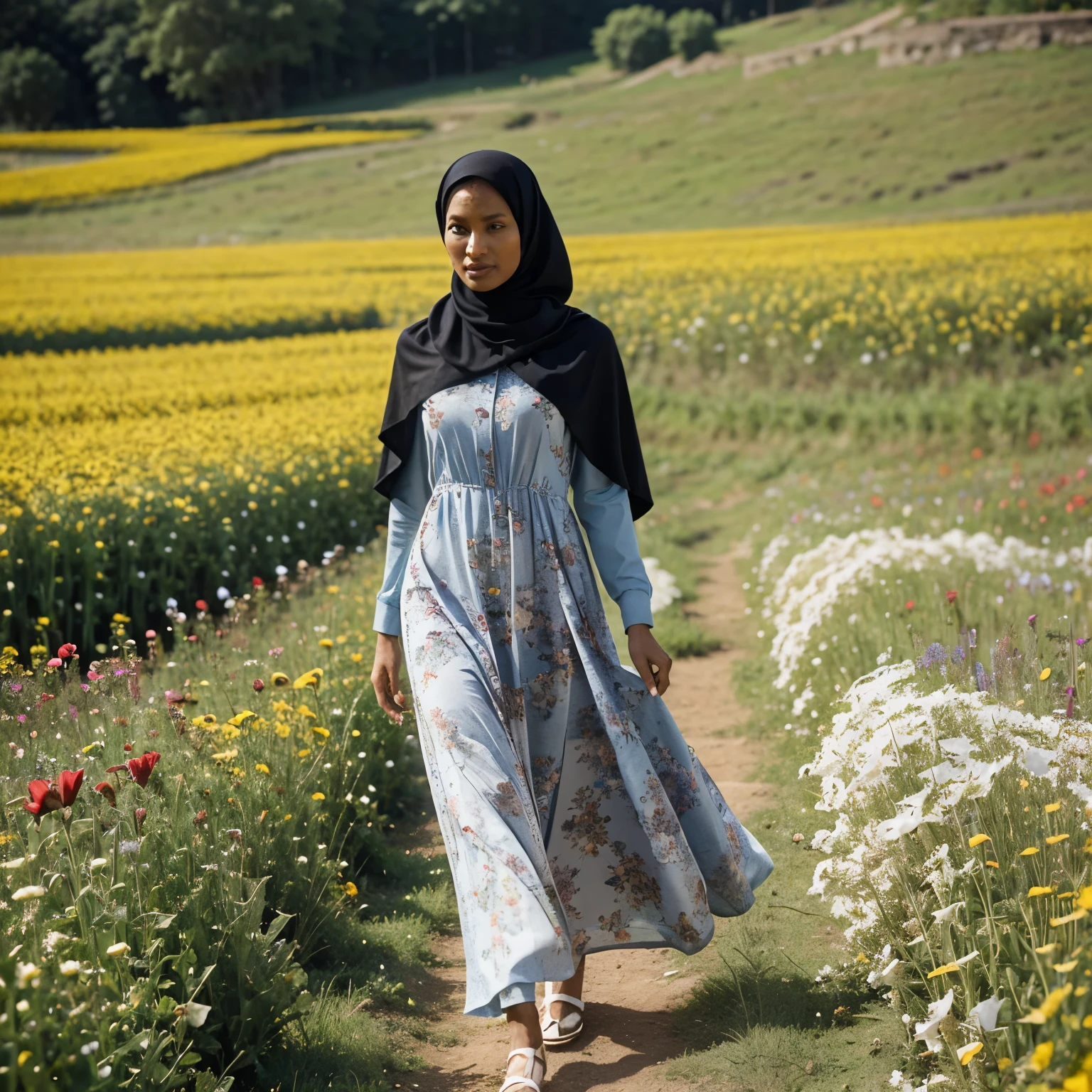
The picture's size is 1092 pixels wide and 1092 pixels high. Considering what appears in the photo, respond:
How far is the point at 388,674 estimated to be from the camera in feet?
9.14

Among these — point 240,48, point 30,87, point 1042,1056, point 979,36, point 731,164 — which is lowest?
point 1042,1056

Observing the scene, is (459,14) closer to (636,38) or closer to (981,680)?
(636,38)

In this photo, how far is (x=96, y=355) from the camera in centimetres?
1320

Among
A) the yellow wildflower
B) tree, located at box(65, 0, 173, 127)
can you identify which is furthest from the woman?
tree, located at box(65, 0, 173, 127)

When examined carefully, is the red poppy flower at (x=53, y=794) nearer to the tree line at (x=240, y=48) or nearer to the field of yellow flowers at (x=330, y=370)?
the field of yellow flowers at (x=330, y=370)

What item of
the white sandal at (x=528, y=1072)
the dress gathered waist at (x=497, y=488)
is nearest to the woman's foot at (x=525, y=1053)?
the white sandal at (x=528, y=1072)

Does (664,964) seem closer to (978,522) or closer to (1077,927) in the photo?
(1077,927)

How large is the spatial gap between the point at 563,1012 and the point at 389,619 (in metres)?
1.02

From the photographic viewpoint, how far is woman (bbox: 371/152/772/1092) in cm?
261

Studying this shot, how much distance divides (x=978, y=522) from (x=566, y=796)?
16.6 ft

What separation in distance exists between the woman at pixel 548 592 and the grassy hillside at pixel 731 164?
Answer: 2369cm

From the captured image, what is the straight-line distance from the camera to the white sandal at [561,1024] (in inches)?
108

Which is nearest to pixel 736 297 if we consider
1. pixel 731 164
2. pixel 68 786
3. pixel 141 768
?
pixel 141 768

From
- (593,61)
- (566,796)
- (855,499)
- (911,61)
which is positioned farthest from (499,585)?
(593,61)
